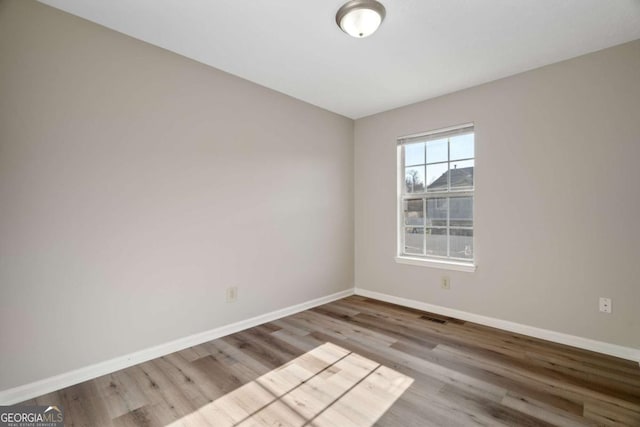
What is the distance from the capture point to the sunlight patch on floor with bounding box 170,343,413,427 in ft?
5.45

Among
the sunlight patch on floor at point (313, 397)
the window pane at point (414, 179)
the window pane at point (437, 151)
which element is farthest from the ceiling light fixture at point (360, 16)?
the sunlight patch on floor at point (313, 397)

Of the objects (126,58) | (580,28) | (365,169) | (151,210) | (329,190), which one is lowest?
(151,210)

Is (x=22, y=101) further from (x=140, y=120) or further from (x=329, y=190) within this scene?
(x=329, y=190)

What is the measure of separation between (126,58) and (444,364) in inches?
131

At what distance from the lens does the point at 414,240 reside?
3.67 meters

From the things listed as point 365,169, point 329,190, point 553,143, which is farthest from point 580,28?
point 329,190

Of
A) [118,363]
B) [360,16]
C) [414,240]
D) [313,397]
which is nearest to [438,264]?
[414,240]

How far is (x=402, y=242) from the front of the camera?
3785mm

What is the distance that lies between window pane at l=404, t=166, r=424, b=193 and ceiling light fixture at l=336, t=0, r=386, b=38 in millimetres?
1962

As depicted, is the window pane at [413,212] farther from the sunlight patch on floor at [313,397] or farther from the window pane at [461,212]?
the sunlight patch on floor at [313,397]

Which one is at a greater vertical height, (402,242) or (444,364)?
(402,242)

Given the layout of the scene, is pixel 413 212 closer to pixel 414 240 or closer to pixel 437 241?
pixel 414 240

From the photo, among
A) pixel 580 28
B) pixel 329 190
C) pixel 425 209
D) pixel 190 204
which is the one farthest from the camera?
pixel 329 190

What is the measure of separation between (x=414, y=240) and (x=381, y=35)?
232 centimetres
